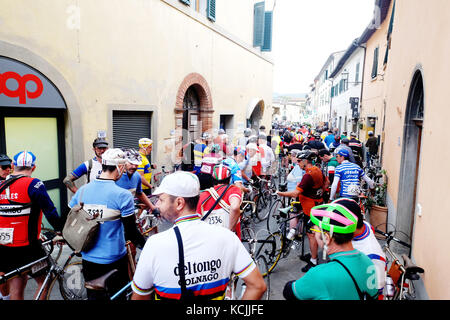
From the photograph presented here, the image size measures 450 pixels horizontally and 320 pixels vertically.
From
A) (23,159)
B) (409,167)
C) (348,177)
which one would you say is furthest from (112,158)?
(409,167)

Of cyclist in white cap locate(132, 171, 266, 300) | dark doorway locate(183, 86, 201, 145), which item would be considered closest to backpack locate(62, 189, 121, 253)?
cyclist in white cap locate(132, 171, 266, 300)

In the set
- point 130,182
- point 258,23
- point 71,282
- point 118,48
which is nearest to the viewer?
point 71,282

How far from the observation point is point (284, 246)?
18.9 ft

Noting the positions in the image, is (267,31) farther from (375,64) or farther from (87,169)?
(87,169)

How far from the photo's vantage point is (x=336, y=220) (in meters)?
2.30

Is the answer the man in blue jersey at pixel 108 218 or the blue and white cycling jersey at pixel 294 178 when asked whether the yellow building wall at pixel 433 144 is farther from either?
the man in blue jersey at pixel 108 218

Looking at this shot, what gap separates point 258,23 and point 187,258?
705 inches

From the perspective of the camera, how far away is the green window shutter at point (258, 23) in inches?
711

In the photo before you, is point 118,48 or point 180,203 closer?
point 180,203

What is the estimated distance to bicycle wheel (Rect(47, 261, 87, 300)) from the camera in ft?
13.9

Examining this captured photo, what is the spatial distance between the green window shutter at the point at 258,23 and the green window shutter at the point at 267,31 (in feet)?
2.77

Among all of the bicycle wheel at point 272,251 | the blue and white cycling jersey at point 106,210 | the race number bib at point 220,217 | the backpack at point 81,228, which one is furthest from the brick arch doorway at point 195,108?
the backpack at point 81,228
